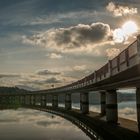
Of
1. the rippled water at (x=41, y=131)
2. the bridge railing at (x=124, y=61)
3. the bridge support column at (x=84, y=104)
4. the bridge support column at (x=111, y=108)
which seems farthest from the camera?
the bridge support column at (x=84, y=104)

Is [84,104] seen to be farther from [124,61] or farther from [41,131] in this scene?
[124,61]

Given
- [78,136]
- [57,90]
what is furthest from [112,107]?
[57,90]

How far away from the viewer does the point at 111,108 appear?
65375 millimetres

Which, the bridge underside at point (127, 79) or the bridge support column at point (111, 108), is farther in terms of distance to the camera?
the bridge support column at point (111, 108)

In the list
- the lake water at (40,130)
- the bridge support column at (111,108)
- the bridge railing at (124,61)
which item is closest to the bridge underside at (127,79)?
the bridge railing at (124,61)

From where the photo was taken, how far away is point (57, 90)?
143875 mm

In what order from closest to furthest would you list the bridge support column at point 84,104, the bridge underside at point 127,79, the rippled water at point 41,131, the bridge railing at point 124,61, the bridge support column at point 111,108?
the bridge railing at point 124,61 < the bridge underside at point 127,79 < the rippled water at point 41,131 < the bridge support column at point 111,108 < the bridge support column at point 84,104

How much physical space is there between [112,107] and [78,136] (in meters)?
19.2

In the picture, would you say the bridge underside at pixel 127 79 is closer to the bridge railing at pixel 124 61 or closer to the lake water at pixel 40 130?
the bridge railing at pixel 124 61

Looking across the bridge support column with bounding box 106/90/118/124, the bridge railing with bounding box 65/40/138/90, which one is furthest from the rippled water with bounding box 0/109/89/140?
the bridge railing with bounding box 65/40/138/90

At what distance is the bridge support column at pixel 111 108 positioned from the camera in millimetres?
64375

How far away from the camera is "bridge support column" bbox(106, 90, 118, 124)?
64.4 m

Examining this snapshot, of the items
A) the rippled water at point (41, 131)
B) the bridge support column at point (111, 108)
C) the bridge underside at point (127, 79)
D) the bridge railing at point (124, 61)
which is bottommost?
the rippled water at point (41, 131)

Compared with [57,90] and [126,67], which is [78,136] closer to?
[126,67]
